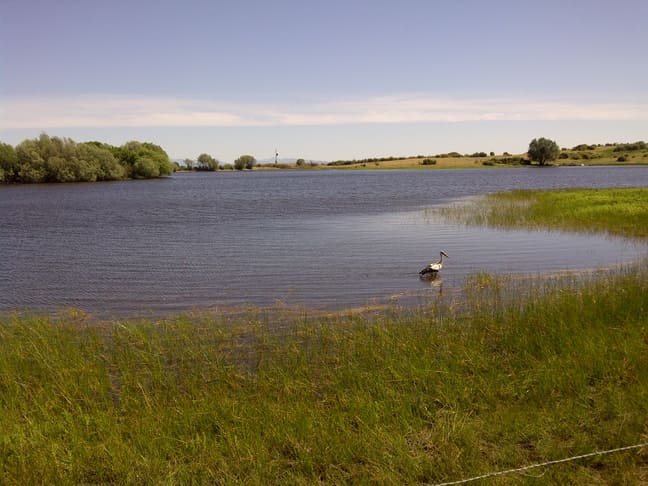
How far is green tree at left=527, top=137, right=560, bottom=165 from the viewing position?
510 ft

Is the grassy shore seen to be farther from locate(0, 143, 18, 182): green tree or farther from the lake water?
locate(0, 143, 18, 182): green tree

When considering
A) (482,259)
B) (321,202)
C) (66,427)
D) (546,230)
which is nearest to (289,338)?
(66,427)

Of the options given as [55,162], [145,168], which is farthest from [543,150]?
[55,162]

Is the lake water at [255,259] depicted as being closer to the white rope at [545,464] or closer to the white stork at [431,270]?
the white stork at [431,270]

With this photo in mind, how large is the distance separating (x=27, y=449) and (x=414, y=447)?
191 inches

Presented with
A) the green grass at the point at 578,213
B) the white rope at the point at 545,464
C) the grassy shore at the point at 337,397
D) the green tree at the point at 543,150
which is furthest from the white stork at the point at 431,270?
the green tree at the point at 543,150

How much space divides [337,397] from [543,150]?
163482 millimetres

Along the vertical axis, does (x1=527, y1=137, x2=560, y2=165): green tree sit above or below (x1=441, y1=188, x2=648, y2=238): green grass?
above

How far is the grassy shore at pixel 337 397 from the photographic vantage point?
20.7 ft

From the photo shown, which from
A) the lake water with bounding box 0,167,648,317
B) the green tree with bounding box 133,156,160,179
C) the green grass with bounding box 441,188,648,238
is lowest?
the lake water with bounding box 0,167,648,317

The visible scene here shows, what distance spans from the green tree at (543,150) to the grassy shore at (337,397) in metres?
157

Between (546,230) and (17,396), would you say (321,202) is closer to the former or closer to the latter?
(546,230)

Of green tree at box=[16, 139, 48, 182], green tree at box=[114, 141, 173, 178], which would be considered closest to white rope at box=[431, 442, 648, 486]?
green tree at box=[16, 139, 48, 182]

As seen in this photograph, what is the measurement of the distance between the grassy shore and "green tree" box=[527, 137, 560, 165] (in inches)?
6175
